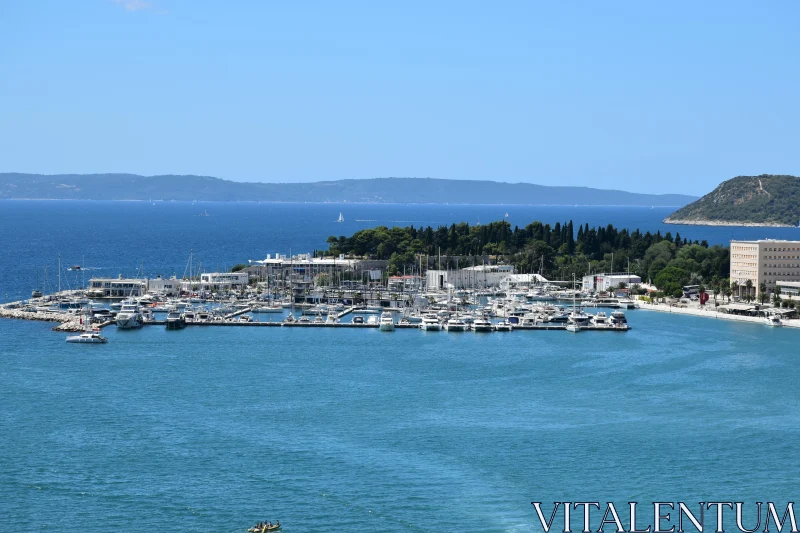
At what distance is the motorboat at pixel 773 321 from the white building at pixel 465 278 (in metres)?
16.1

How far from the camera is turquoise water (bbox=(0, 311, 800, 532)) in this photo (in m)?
20.5

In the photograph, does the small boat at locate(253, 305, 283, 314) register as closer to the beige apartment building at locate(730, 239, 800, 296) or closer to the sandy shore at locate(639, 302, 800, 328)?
the sandy shore at locate(639, 302, 800, 328)

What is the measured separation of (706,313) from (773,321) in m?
4.06

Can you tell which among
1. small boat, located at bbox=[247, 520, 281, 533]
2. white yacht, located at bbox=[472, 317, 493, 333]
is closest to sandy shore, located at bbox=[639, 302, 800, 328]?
white yacht, located at bbox=[472, 317, 493, 333]

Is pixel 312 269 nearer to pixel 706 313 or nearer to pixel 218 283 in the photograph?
pixel 218 283

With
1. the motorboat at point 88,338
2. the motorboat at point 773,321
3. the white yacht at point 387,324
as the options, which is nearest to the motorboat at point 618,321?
the motorboat at point 773,321

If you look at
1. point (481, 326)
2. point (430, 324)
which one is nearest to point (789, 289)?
point (481, 326)

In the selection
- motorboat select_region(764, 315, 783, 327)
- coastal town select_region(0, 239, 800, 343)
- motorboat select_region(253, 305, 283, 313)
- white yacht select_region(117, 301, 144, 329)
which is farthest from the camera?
motorboat select_region(253, 305, 283, 313)

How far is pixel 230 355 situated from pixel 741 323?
73.2 feet

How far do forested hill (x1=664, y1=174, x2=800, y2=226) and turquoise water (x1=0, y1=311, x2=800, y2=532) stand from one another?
125 meters

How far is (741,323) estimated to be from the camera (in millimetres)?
49062

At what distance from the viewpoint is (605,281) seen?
2388 inches

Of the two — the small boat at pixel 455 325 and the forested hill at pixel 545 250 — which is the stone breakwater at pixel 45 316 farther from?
the forested hill at pixel 545 250

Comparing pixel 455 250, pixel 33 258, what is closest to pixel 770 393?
pixel 455 250
